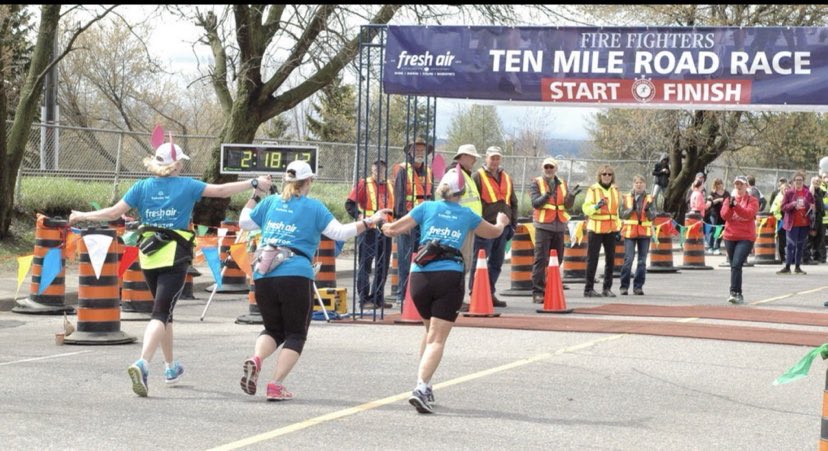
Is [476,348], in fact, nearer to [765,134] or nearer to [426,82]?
[426,82]

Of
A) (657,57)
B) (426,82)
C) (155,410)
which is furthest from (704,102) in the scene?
(155,410)

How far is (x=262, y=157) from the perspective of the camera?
17.0 meters

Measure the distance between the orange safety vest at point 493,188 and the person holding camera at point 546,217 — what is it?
136 centimetres

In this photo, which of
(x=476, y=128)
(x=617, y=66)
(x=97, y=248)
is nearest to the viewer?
(x=97, y=248)

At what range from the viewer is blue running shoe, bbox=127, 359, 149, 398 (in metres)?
8.98

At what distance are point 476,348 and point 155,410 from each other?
422cm

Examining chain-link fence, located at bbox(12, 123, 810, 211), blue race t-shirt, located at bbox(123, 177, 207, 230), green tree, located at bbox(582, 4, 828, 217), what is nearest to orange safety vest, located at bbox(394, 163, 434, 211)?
blue race t-shirt, located at bbox(123, 177, 207, 230)

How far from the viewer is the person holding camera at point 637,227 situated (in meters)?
18.5

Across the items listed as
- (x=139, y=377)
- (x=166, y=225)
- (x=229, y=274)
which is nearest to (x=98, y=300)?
(x=166, y=225)

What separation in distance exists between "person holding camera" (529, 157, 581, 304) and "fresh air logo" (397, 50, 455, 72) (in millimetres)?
3264

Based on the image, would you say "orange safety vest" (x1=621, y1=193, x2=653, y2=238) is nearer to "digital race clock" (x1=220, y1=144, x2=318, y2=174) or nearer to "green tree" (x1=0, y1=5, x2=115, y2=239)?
"digital race clock" (x1=220, y1=144, x2=318, y2=174)

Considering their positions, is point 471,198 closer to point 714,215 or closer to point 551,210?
point 551,210

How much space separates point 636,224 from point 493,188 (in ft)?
11.5

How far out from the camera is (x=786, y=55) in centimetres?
1352
